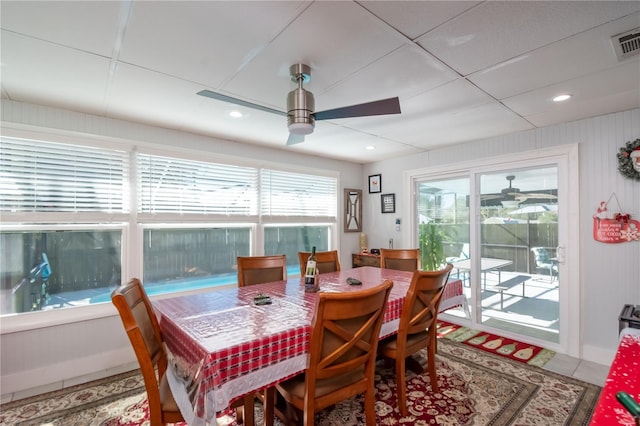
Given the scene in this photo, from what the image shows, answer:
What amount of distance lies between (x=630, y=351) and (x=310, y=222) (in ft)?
12.1

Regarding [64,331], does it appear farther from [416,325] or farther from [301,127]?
[416,325]

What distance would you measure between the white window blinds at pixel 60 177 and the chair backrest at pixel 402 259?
9.72 ft

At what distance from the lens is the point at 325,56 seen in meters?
1.83

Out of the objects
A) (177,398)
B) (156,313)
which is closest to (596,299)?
(177,398)

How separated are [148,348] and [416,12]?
2220 millimetres

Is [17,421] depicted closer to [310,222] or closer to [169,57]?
[169,57]

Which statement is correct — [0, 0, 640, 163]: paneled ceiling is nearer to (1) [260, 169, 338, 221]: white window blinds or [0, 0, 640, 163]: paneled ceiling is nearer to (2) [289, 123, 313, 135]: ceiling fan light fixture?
(2) [289, 123, 313, 135]: ceiling fan light fixture

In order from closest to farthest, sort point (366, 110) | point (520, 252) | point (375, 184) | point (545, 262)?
point (366, 110) → point (545, 262) → point (520, 252) → point (375, 184)

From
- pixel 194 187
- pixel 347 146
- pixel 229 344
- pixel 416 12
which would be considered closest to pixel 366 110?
pixel 416 12

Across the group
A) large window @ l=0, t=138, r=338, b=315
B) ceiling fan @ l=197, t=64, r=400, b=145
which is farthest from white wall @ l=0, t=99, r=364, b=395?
ceiling fan @ l=197, t=64, r=400, b=145

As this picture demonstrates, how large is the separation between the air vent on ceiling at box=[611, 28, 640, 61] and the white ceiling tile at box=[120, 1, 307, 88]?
177 centimetres

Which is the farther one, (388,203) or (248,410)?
(388,203)

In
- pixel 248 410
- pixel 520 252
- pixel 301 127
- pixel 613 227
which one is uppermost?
pixel 301 127

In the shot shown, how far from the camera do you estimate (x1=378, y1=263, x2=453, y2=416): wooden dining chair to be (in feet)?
6.75
